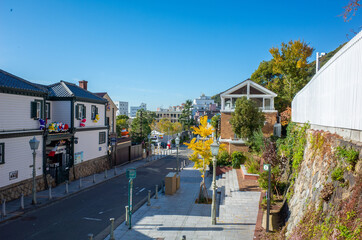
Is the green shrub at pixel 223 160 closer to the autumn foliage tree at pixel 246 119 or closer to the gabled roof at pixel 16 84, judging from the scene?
the autumn foliage tree at pixel 246 119

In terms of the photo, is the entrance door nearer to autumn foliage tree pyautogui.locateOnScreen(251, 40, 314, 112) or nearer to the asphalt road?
the asphalt road

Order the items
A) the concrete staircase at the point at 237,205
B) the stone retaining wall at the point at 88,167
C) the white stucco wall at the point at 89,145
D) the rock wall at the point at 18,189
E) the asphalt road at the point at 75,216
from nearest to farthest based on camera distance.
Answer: the asphalt road at the point at 75,216, the concrete staircase at the point at 237,205, the rock wall at the point at 18,189, the stone retaining wall at the point at 88,167, the white stucco wall at the point at 89,145

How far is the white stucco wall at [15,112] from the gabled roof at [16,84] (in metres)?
0.53

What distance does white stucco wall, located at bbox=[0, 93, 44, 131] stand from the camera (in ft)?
55.3

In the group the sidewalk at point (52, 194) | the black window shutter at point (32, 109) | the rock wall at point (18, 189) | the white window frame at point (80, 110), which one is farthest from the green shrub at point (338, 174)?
the white window frame at point (80, 110)

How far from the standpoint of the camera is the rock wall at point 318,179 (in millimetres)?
6625

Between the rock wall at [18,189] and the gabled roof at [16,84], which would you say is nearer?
the rock wall at [18,189]

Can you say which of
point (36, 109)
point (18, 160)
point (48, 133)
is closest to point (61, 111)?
point (48, 133)

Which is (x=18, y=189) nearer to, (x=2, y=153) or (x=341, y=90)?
(x=2, y=153)

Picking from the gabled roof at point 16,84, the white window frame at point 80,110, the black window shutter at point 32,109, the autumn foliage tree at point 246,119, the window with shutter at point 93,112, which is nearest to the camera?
the gabled roof at point 16,84

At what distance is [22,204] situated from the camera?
49.8 feet

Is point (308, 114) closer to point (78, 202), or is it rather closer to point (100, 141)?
point (78, 202)

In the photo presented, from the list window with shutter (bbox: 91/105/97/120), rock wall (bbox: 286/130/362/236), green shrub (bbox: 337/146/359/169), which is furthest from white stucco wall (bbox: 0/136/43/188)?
green shrub (bbox: 337/146/359/169)

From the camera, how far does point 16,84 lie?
1814 centimetres
